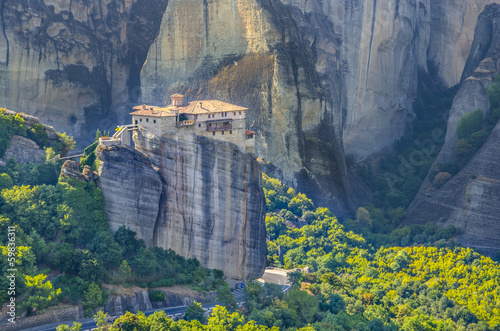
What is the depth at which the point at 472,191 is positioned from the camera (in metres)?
93.2

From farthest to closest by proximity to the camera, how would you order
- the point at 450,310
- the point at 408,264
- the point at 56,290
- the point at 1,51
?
the point at 1,51 < the point at 408,264 < the point at 450,310 < the point at 56,290

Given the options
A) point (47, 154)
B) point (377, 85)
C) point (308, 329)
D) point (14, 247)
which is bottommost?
point (308, 329)

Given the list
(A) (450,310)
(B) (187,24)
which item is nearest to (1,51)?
(B) (187,24)

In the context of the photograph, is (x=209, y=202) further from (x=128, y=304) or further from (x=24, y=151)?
(x=24, y=151)

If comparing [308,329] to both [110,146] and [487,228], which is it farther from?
[487,228]

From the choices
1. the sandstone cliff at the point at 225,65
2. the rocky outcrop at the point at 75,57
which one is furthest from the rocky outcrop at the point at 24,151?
the sandstone cliff at the point at 225,65

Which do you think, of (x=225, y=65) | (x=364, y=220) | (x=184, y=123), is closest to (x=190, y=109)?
(x=184, y=123)

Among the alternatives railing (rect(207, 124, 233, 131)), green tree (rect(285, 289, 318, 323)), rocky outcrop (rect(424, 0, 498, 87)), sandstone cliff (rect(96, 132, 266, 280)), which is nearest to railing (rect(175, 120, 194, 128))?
sandstone cliff (rect(96, 132, 266, 280))

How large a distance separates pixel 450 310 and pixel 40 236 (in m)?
31.4

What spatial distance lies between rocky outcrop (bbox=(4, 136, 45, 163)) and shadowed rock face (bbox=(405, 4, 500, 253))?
3863cm

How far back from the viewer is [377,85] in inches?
4304

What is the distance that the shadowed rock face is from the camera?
91.2 meters

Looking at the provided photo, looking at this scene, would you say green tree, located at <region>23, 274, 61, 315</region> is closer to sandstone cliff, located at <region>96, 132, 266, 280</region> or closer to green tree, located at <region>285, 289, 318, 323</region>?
sandstone cliff, located at <region>96, 132, 266, 280</region>

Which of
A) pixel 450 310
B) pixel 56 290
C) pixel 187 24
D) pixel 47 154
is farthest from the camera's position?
pixel 187 24
